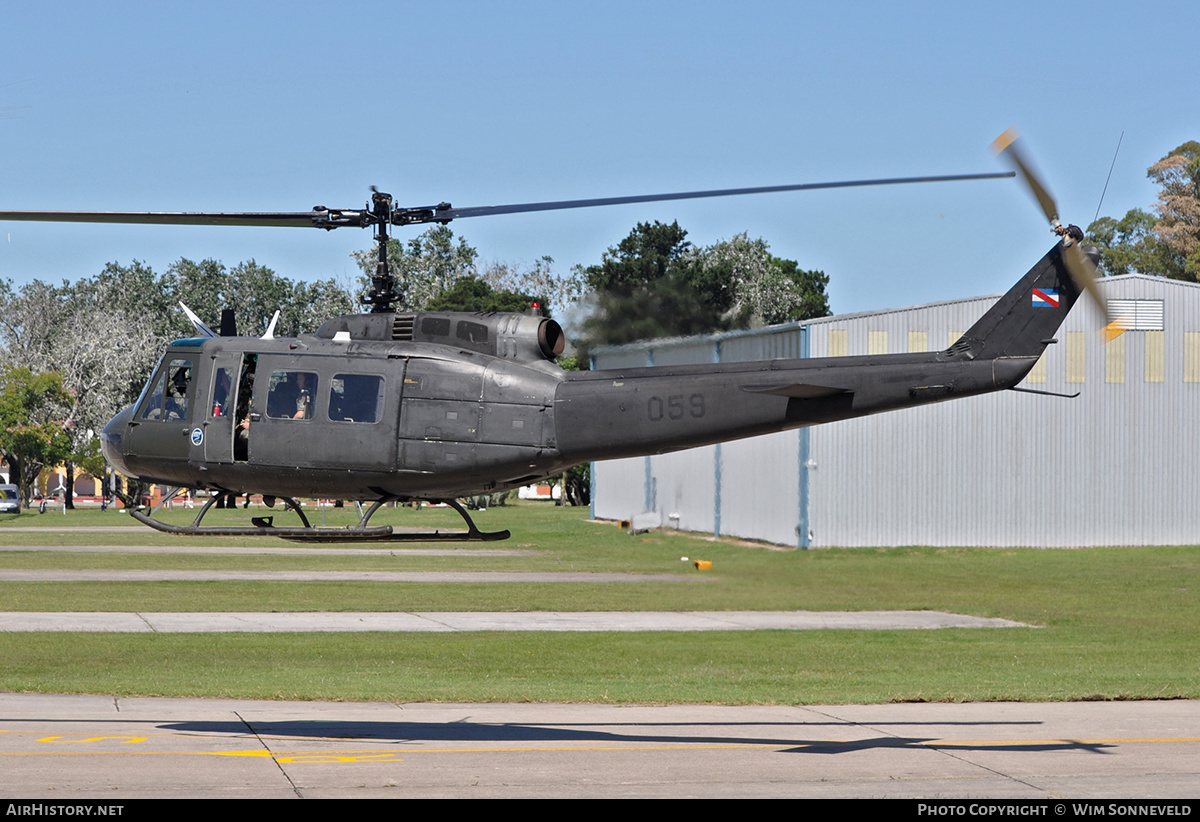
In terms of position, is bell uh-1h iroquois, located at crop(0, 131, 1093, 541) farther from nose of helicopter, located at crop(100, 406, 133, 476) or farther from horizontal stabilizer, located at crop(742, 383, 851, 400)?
nose of helicopter, located at crop(100, 406, 133, 476)

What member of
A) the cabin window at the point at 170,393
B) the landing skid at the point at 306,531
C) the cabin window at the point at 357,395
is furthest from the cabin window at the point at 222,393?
the cabin window at the point at 357,395

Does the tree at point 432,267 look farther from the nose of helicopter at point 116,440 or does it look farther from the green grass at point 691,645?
the nose of helicopter at point 116,440

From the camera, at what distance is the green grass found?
63.3 ft

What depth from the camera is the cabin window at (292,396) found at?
1391 cm

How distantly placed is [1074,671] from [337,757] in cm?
1291

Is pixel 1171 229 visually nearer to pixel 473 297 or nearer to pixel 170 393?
pixel 473 297

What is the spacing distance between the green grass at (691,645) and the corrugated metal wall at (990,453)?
3850 mm

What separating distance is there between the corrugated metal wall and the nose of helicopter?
88.0ft

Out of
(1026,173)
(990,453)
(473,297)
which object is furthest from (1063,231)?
(473,297)

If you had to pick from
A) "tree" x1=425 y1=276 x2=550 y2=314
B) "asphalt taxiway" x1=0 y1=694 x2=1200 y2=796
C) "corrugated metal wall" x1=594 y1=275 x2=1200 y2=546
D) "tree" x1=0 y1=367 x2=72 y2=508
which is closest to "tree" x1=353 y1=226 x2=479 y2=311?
"tree" x1=425 y1=276 x2=550 y2=314

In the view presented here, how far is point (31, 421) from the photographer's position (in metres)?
77.8
